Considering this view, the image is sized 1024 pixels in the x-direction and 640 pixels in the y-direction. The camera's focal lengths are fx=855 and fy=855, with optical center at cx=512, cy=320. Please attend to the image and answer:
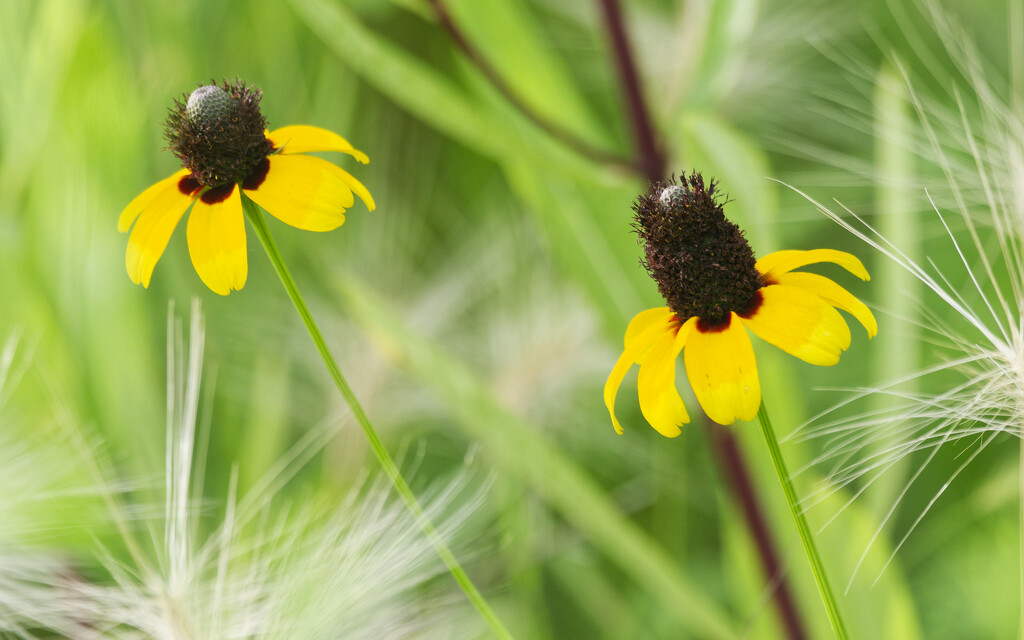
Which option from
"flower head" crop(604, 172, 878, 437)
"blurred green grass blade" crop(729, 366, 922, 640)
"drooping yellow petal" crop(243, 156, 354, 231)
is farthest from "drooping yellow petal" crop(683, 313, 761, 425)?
"blurred green grass blade" crop(729, 366, 922, 640)

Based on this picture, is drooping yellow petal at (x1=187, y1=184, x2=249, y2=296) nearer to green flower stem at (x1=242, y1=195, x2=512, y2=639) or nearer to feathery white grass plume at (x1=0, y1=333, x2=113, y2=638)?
green flower stem at (x1=242, y1=195, x2=512, y2=639)

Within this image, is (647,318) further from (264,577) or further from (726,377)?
(264,577)

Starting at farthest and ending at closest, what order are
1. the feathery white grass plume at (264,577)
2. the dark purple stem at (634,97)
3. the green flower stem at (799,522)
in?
the dark purple stem at (634,97) < the feathery white grass plume at (264,577) < the green flower stem at (799,522)

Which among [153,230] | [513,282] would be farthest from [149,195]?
[513,282]

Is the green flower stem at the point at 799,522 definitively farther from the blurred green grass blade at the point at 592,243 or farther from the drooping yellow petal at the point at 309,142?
the blurred green grass blade at the point at 592,243

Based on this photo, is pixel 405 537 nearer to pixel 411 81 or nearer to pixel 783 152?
pixel 411 81

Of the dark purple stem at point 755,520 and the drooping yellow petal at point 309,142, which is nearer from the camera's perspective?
the drooping yellow petal at point 309,142

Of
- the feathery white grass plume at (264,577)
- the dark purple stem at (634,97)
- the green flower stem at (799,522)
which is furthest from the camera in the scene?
the dark purple stem at (634,97)

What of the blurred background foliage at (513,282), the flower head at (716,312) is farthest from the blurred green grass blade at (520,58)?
the flower head at (716,312)
